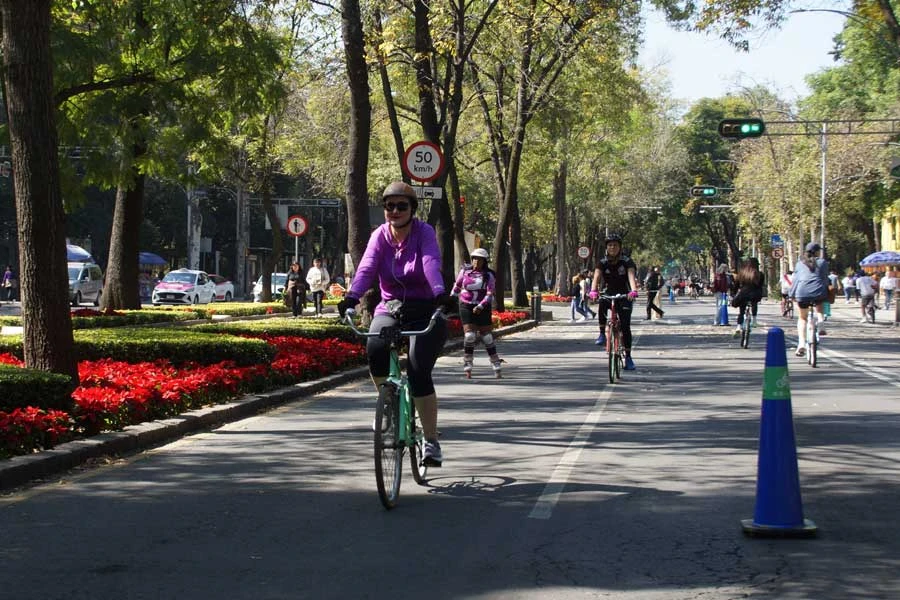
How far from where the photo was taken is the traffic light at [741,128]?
90.5 feet

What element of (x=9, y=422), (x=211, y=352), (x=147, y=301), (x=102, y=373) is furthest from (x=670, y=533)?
(x=147, y=301)

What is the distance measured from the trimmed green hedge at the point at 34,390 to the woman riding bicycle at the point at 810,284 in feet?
39.7

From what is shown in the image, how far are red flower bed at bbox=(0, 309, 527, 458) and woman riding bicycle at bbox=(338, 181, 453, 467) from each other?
2.76 metres

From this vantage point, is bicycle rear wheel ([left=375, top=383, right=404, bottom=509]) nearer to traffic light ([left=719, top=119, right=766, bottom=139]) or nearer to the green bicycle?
the green bicycle

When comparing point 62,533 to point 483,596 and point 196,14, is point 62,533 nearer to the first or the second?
point 483,596

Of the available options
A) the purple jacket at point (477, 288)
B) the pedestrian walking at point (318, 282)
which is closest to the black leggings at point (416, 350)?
the purple jacket at point (477, 288)

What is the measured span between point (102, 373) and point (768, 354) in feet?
26.3

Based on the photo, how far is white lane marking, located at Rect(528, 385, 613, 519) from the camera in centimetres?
735

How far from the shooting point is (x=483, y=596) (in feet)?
17.6

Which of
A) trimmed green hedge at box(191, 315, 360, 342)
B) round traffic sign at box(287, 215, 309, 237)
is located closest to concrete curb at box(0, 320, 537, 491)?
trimmed green hedge at box(191, 315, 360, 342)

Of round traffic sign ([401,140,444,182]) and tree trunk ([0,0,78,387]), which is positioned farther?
round traffic sign ([401,140,444,182])

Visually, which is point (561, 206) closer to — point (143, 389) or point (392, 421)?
point (143, 389)

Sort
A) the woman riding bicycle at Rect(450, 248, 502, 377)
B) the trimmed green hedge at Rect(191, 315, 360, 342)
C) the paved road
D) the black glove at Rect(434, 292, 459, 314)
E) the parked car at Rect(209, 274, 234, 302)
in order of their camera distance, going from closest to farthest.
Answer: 1. the paved road
2. the black glove at Rect(434, 292, 459, 314)
3. the woman riding bicycle at Rect(450, 248, 502, 377)
4. the trimmed green hedge at Rect(191, 315, 360, 342)
5. the parked car at Rect(209, 274, 234, 302)

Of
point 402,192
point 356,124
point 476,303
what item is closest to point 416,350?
point 402,192
